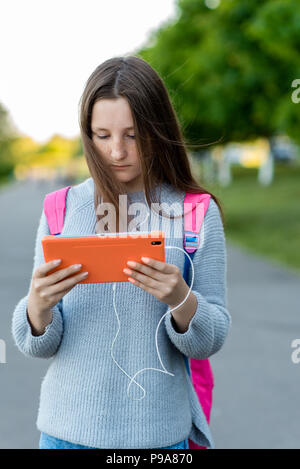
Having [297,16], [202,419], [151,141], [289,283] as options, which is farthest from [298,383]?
[297,16]

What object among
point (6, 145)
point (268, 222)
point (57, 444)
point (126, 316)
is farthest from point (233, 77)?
point (6, 145)

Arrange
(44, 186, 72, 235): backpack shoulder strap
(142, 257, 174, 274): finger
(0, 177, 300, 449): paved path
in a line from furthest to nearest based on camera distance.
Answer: (0, 177, 300, 449): paved path, (44, 186, 72, 235): backpack shoulder strap, (142, 257, 174, 274): finger

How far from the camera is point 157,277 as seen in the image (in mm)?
1597

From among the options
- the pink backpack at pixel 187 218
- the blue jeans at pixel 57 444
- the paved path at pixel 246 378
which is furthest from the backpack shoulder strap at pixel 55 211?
the paved path at pixel 246 378

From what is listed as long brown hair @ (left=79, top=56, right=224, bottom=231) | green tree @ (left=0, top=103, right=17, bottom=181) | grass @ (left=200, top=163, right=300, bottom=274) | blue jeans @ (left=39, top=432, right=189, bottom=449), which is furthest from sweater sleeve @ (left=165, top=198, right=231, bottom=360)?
green tree @ (left=0, top=103, right=17, bottom=181)

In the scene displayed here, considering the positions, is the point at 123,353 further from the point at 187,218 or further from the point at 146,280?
the point at 187,218

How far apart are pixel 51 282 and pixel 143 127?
50 cm

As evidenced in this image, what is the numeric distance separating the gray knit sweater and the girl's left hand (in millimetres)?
152

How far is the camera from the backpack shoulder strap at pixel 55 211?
1868 mm

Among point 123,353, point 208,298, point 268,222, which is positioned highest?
point 268,222

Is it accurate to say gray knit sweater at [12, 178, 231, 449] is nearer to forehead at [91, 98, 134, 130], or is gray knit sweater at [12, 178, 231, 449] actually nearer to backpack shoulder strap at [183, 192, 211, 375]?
backpack shoulder strap at [183, 192, 211, 375]

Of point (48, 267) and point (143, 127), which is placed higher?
point (143, 127)

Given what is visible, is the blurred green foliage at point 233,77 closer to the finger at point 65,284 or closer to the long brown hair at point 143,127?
the long brown hair at point 143,127

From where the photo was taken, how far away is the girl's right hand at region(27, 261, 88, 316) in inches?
62.8
